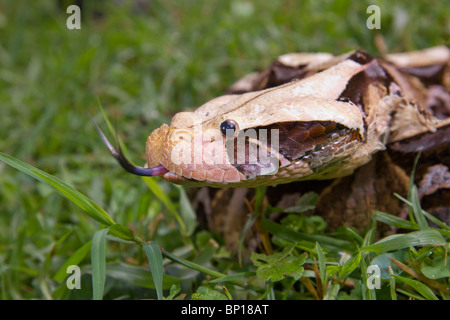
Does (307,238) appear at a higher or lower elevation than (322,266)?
higher

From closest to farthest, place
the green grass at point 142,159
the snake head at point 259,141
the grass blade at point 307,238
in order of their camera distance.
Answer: the snake head at point 259,141
the green grass at point 142,159
the grass blade at point 307,238

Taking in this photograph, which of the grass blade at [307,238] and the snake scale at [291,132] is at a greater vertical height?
the snake scale at [291,132]

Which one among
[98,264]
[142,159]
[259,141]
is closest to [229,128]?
[259,141]

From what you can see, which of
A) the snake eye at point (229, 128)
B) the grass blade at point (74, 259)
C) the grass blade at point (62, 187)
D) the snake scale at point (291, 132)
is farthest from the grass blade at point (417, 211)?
the grass blade at point (74, 259)

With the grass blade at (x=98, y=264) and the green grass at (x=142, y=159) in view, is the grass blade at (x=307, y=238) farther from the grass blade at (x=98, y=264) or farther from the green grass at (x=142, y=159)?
the grass blade at (x=98, y=264)

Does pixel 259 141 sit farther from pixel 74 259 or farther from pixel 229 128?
pixel 74 259

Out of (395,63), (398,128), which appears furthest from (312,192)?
(395,63)

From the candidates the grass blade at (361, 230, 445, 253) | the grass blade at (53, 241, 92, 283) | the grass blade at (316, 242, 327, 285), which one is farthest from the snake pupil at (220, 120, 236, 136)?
the grass blade at (53, 241, 92, 283)
